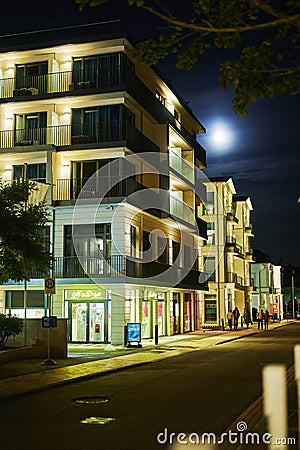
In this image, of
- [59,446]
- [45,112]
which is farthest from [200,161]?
[59,446]

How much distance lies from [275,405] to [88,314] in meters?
21.0

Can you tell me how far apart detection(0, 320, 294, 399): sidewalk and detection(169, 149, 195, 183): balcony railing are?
12520 mm

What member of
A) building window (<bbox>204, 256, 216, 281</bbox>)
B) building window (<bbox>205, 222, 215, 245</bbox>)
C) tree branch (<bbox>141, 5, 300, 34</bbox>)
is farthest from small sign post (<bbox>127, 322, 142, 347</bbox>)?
building window (<bbox>205, 222, 215, 245</bbox>)

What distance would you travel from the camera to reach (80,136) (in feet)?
115

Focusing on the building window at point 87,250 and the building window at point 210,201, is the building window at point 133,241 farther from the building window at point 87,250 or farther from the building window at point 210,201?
the building window at point 210,201

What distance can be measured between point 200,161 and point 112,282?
21566 millimetres

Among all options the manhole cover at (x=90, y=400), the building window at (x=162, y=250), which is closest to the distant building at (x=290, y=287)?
the building window at (x=162, y=250)

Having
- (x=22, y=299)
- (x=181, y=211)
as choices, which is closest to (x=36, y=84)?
(x=22, y=299)

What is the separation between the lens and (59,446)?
9.79 m

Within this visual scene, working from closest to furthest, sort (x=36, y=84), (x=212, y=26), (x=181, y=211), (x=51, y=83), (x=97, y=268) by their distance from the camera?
(x=212, y=26)
(x=97, y=268)
(x=51, y=83)
(x=36, y=84)
(x=181, y=211)

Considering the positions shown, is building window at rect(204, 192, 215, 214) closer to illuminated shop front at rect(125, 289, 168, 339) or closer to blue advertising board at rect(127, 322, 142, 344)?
illuminated shop front at rect(125, 289, 168, 339)

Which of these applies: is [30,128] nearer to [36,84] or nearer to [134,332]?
[36,84]

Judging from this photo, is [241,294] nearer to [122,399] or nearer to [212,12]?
[122,399]

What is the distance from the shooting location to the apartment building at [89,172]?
33188 mm
